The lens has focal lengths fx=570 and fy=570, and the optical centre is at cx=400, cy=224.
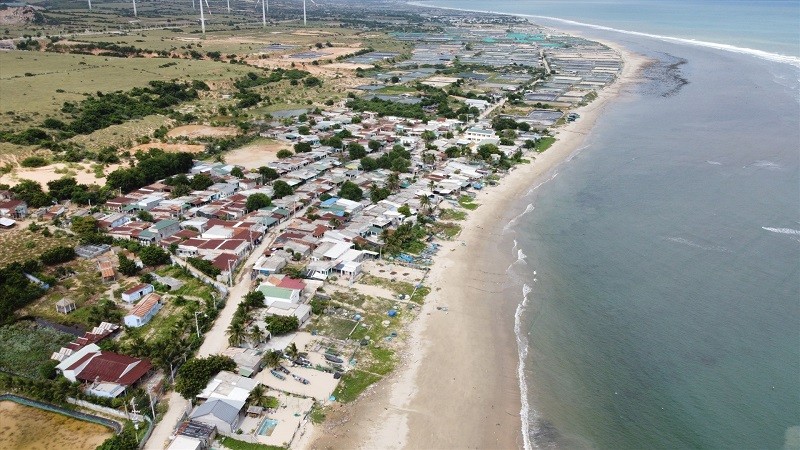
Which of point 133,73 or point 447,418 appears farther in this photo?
point 133,73

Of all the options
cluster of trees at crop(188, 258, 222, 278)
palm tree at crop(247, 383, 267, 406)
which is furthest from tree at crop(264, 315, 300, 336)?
cluster of trees at crop(188, 258, 222, 278)

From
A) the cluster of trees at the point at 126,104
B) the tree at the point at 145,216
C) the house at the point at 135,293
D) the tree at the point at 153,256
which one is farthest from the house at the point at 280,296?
the cluster of trees at the point at 126,104

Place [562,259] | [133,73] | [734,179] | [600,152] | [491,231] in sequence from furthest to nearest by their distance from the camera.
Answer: [133,73]
[600,152]
[734,179]
[491,231]
[562,259]

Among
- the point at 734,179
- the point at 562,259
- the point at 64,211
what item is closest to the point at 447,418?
the point at 562,259

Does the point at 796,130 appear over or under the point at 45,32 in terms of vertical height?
under

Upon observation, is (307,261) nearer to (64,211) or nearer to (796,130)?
(64,211)

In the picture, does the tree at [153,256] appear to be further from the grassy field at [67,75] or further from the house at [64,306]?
the grassy field at [67,75]
